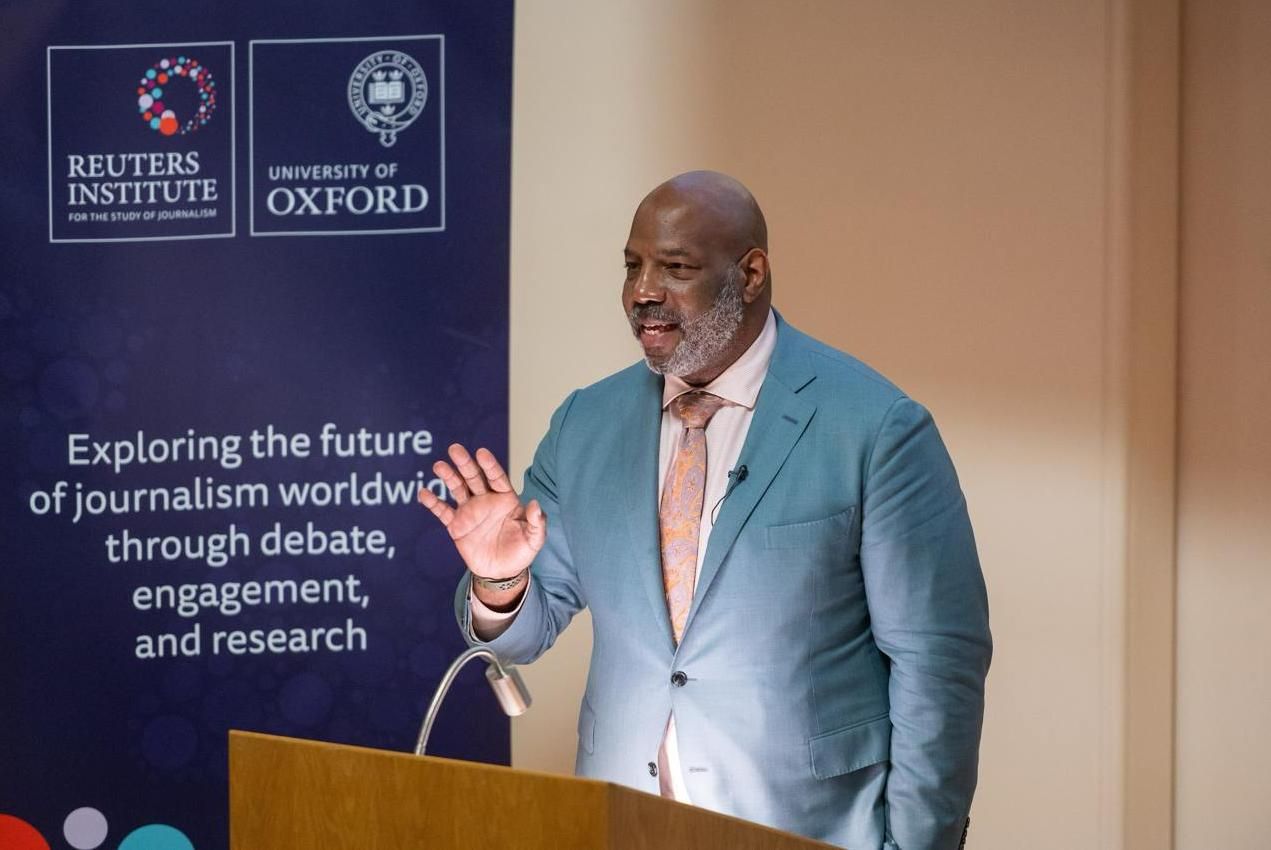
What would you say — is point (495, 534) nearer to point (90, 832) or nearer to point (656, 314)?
point (656, 314)

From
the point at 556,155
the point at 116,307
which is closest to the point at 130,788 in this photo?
the point at 116,307

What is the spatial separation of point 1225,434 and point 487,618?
2.09 meters

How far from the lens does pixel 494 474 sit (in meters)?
2.56

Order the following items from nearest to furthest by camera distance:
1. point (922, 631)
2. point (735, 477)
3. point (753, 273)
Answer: point (922, 631) → point (735, 477) → point (753, 273)

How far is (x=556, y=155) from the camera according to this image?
4.03 m

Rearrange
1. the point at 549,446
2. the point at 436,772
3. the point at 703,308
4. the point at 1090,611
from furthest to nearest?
1. the point at 1090,611
2. the point at 549,446
3. the point at 703,308
4. the point at 436,772

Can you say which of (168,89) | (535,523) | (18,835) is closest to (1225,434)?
(535,523)

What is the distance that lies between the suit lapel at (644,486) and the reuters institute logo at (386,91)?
1427 mm

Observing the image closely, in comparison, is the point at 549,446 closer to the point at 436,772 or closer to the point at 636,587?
the point at 636,587

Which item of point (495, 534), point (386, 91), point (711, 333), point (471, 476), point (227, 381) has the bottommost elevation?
point (495, 534)

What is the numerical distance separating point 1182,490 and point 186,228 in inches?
105

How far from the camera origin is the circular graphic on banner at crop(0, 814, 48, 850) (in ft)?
12.8

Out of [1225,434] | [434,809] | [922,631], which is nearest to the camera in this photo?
[434,809]

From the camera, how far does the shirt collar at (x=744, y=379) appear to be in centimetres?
272
